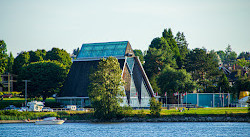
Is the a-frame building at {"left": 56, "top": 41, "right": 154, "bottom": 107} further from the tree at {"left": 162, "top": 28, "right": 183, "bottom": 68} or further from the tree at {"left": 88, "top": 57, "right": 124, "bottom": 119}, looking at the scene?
the tree at {"left": 162, "top": 28, "right": 183, "bottom": 68}

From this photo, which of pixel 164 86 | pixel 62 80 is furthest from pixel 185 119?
pixel 62 80

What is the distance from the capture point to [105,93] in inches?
3401

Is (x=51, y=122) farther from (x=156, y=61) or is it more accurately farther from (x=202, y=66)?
(x=202, y=66)

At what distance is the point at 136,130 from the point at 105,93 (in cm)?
1539

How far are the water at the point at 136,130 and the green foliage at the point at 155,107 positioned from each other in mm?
3913

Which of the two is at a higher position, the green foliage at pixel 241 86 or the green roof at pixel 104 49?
the green roof at pixel 104 49

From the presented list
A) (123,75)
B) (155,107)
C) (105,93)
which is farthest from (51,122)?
(123,75)

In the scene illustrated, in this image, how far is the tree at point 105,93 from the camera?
86250mm

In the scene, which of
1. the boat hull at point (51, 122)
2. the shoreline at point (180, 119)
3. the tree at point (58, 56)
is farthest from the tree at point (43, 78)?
the tree at point (58, 56)

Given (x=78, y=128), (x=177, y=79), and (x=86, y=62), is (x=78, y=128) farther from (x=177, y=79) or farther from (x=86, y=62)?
(x=177, y=79)

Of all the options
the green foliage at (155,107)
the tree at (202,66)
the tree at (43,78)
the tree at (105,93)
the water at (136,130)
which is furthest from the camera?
the tree at (202,66)

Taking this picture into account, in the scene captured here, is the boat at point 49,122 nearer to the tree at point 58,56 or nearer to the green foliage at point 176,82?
the green foliage at point 176,82

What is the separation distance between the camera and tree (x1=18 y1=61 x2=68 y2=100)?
117750mm

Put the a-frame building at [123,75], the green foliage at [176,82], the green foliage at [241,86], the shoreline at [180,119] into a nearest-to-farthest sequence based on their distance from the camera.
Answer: the shoreline at [180,119], the a-frame building at [123,75], the green foliage at [176,82], the green foliage at [241,86]
